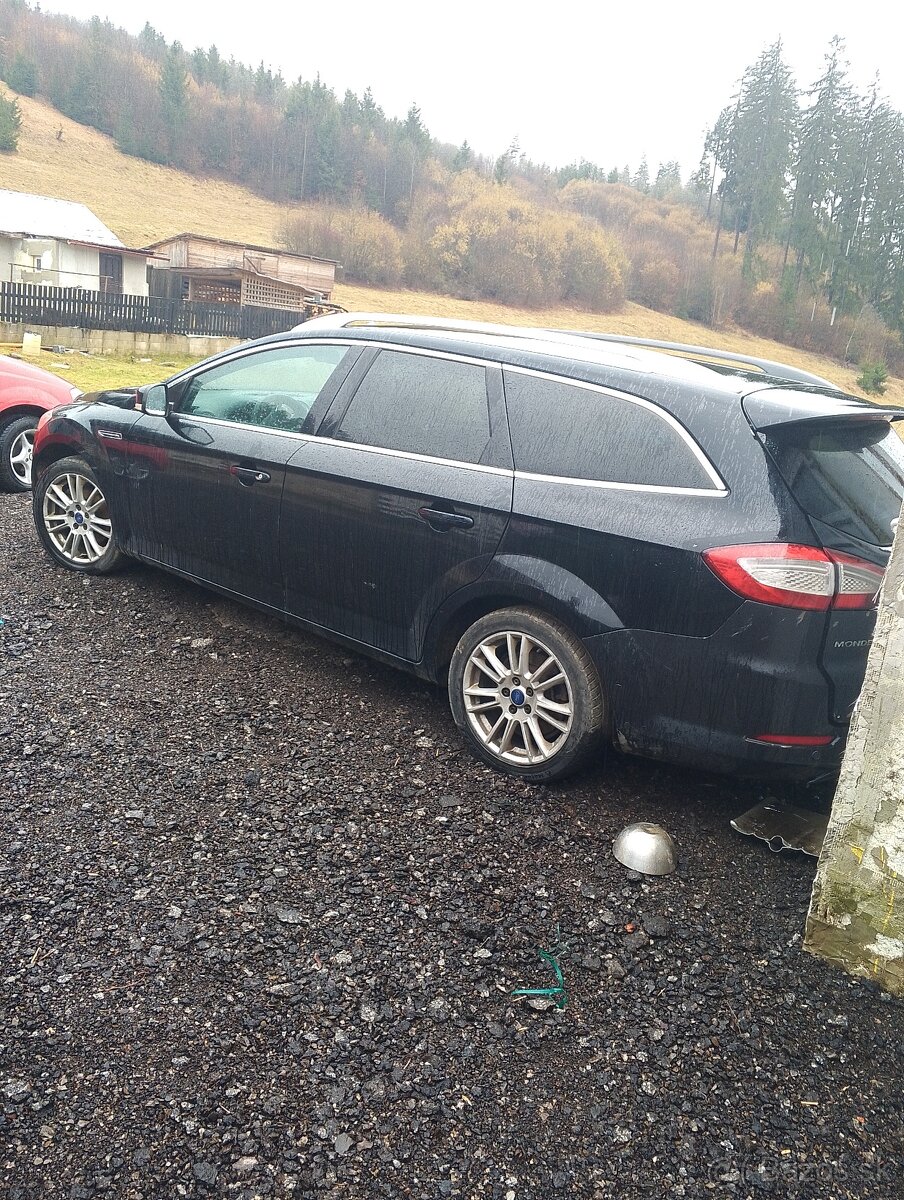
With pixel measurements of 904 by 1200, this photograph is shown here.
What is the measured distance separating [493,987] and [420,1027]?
0.28m

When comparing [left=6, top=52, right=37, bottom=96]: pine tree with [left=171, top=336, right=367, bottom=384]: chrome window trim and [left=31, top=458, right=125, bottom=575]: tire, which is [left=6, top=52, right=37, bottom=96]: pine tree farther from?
[left=171, top=336, right=367, bottom=384]: chrome window trim

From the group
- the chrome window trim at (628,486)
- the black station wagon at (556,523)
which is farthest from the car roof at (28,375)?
the chrome window trim at (628,486)

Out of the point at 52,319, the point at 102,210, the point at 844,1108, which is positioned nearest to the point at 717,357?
the point at 844,1108

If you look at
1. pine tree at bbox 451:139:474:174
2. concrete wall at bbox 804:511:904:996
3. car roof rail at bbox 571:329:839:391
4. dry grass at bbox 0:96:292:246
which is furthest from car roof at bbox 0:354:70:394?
pine tree at bbox 451:139:474:174

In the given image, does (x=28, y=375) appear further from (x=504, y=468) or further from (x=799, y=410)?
(x=799, y=410)

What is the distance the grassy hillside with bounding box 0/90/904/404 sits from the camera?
59.2m

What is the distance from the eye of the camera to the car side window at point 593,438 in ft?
11.5

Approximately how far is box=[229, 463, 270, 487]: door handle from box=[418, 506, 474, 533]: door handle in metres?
1.02

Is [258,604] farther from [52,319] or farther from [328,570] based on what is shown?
[52,319]

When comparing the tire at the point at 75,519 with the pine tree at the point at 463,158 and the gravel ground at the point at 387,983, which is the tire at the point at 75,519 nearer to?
the gravel ground at the point at 387,983

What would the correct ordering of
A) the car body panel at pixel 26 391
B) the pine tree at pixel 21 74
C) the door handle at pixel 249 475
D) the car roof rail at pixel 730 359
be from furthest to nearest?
the pine tree at pixel 21 74, the car body panel at pixel 26 391, the door handle at pixel 249 475, the car roof rail at pixel 730 359

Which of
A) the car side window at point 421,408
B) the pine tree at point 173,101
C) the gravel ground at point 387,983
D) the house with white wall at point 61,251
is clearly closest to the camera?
the gravel ground at point 387,983

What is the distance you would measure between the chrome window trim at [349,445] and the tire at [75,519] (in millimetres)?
961

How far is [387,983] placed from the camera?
2.73 meters
